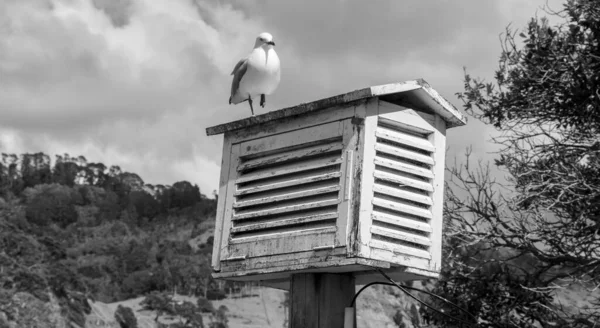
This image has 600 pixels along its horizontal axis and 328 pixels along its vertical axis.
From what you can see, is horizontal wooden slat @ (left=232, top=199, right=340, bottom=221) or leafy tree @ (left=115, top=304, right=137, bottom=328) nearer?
horizontal wooden slat @ (left=232, top=199, right=340, bottom=221)

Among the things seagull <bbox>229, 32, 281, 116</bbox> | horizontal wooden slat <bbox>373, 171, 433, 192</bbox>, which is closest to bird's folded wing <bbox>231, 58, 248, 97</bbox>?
seagull <bbox>229, 32, 281, 116</bbox>

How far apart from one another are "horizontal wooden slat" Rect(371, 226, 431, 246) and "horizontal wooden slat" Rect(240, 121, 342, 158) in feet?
1.95

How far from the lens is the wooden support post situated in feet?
17.0

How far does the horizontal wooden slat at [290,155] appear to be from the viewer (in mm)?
5250

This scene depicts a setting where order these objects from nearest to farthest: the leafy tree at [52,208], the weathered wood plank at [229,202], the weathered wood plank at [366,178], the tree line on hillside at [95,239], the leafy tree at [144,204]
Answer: the weathered wood plank at [366,178] → the weathered wood plank at [229,202] → the tree line on hillside at [95,239] → the leafy tree at [52,208] → the leafy tree at [144,204]

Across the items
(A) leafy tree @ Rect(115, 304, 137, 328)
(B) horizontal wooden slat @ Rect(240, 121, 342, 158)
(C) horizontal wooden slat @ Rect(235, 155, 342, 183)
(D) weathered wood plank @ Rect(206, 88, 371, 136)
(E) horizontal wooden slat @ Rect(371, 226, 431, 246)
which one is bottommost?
(E) horizontal wooden slat @ Rect(371, 226, 431, 246)

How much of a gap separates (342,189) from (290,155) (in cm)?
51

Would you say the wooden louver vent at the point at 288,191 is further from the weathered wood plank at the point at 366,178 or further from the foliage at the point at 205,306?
the foliage at the point at 205,306

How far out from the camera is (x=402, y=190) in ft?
17.2

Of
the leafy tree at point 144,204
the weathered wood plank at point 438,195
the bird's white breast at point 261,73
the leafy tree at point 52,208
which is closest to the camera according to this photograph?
the weathered wood plank at point 438,195

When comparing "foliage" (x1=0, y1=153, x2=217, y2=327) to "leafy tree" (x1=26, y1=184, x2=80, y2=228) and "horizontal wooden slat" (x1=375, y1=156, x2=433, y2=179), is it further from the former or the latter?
"horizontal wooden slat" (x1=375, y1=156, x2=433, y2=179)

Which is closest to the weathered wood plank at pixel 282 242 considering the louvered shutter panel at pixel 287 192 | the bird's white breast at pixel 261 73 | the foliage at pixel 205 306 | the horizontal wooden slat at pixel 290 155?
the louvered shutter panel at pixel 287 192

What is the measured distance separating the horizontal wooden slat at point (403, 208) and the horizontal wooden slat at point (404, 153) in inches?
11.2

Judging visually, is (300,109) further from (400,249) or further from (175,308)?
(175,308)
